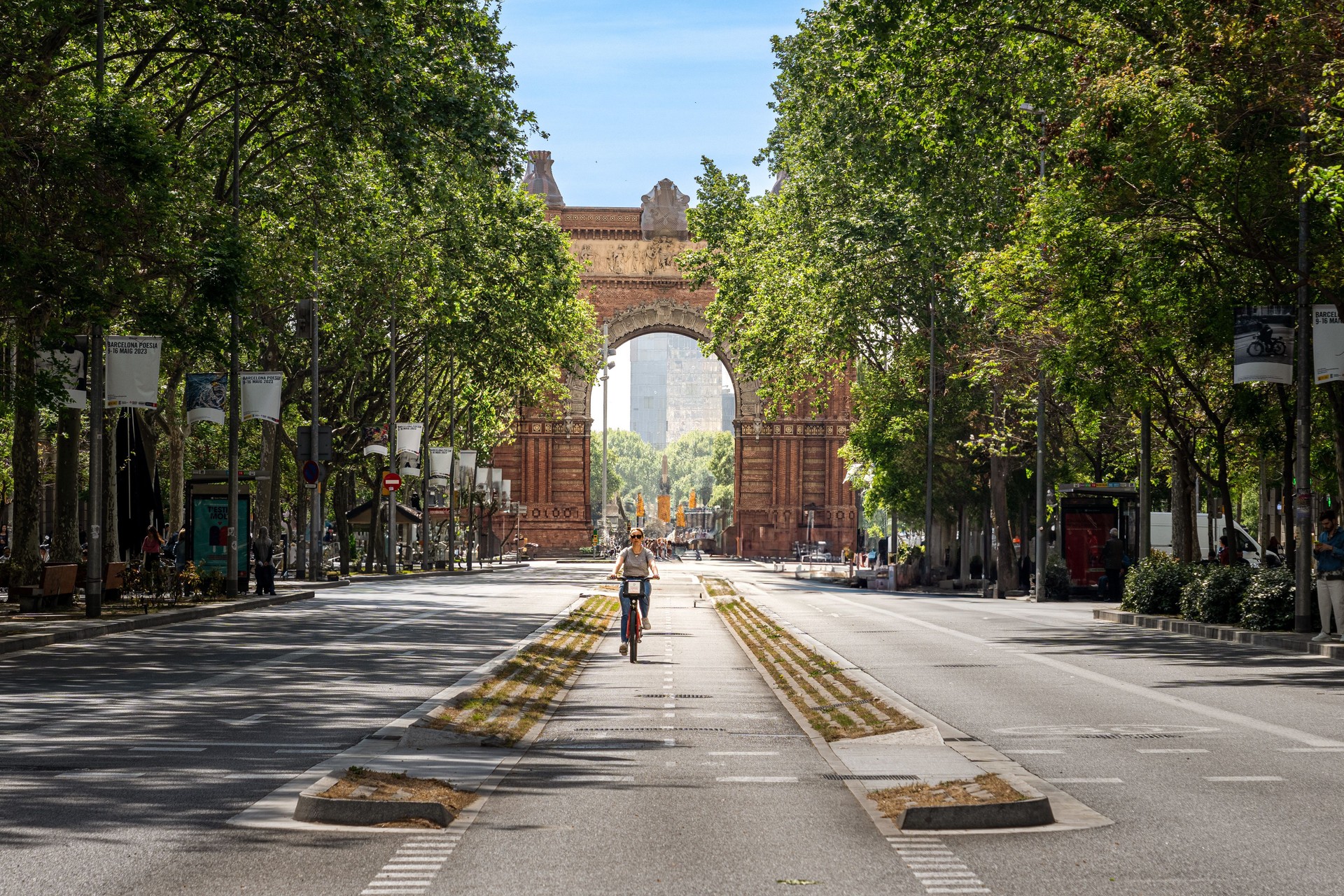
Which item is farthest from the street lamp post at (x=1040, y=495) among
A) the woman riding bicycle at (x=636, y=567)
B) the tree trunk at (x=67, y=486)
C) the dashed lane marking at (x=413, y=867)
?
the dashed lane marking at (x=413, y=867)

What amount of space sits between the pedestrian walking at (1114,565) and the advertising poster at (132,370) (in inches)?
1052

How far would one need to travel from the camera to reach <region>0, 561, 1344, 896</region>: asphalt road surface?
7164 millimetres

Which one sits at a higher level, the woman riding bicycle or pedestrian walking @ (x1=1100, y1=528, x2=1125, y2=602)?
the woman riding bicycle

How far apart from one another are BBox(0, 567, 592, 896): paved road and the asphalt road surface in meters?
0.03

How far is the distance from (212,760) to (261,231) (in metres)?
25.3

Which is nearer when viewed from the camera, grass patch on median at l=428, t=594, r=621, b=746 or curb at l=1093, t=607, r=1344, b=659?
grass patch on median at l=428, t=594, r=621, b=746

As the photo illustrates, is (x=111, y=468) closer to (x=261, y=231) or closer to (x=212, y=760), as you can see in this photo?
(x=261, y=231)

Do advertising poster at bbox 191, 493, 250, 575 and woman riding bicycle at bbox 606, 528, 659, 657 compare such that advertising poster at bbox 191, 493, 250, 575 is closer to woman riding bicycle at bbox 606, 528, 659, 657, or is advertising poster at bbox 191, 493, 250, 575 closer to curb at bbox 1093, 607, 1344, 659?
woman riding bicycle at bbox 606, 528, 659, 657

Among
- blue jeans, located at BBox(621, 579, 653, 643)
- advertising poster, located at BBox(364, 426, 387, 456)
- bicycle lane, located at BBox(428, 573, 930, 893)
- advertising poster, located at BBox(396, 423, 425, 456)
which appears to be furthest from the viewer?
advertising poster, located at BBox(396, 423, 425, 456)

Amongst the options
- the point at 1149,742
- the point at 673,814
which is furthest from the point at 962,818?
the point at 1149,742

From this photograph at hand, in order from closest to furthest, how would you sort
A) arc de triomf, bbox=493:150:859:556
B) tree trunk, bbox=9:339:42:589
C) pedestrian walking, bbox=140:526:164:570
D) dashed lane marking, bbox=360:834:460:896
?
dashed lane marking, bbox=360:834:460:896 < tree trunk, bbox=9:339:42:589 < pedestrian walking, bbox=140:526:164:570 < arc de triomf, bbox=493:150:859:556

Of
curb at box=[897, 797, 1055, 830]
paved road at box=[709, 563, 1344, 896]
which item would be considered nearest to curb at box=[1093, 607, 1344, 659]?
paved road at box=[709, 563, 1344, 896]

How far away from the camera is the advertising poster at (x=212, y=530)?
123 feet

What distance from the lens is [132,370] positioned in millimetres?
29172
